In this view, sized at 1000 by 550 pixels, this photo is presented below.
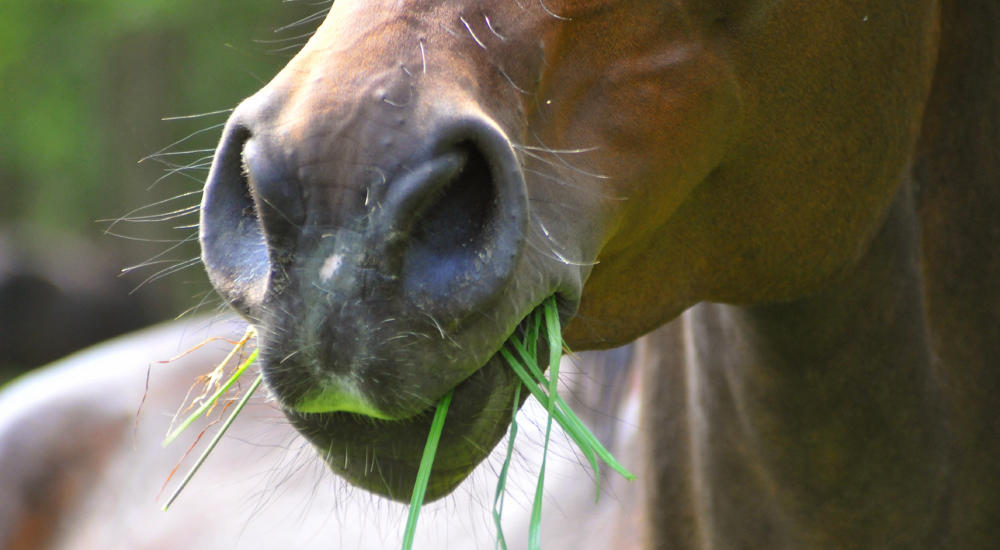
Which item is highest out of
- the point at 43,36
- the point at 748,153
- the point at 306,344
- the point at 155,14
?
the point at 748,153

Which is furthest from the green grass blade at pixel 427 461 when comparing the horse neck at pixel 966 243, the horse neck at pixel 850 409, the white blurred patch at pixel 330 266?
the horse neck at pixel 966 243

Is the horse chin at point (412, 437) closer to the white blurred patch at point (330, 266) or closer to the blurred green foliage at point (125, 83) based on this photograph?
the white blurred patch at point (330, 266)

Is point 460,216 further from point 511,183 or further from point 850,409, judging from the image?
point 850,409

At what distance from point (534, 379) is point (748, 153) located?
0.54 m

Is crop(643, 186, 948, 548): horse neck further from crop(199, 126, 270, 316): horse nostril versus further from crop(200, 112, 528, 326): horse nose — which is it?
crop(199, 126, 270, 316): horse nostril

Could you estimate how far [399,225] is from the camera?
3.69ft

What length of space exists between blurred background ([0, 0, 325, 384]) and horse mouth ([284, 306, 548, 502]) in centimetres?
827

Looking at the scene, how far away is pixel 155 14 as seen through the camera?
10477 millimetres

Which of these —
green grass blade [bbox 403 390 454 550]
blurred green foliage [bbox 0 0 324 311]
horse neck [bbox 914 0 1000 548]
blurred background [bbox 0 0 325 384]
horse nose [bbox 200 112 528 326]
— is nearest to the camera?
horse nose [bbox 200 112 528 326]

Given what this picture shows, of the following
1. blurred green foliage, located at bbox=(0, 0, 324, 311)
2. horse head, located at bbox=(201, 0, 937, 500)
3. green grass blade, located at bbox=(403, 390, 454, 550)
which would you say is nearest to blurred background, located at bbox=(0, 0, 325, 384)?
blurred green foliage, located at bbox=(0, 0, 324, 311)

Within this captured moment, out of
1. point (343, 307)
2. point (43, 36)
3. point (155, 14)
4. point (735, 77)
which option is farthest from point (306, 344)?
point (43, 36)

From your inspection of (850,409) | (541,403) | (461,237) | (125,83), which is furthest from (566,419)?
(125,83)

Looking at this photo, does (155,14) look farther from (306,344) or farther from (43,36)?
(306,344)

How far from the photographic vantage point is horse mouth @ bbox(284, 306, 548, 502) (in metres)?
1.27
